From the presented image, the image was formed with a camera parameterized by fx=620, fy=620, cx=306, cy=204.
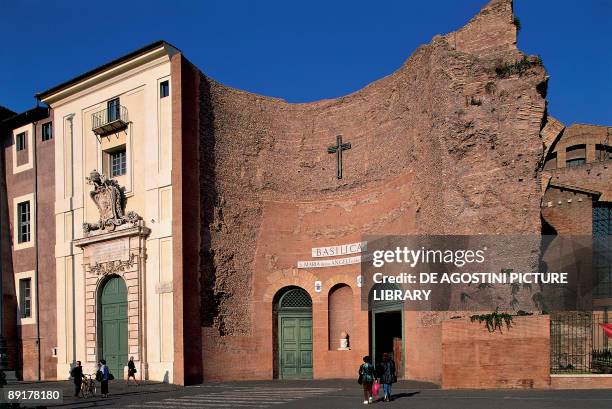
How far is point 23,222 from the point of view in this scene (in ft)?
98.2

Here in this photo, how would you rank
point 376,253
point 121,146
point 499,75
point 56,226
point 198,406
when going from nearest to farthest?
point 198,406 < point 499,75 < point 376,253 < point 121,146 < point 56,226

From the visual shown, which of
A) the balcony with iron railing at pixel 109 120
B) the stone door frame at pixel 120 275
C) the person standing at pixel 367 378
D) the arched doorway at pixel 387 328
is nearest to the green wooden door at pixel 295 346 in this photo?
the arched doorway at pixel 387 328

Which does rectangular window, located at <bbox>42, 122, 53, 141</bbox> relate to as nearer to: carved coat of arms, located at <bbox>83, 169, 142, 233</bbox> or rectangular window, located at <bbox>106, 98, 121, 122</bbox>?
rectangular window, located at <bbox>106, 98, 121, 122</bbox>

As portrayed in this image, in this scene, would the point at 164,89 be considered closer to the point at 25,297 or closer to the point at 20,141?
the point at 20,141

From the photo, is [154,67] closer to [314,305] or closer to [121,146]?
[121,146]

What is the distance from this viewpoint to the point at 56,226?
92.0 feet

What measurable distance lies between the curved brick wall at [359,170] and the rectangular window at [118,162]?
3918mm

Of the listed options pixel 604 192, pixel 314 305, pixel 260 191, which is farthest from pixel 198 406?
pixel 604 192

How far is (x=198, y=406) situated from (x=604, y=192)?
87.9ft

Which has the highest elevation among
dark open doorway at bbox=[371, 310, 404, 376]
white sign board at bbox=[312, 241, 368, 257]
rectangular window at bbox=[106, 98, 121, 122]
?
rectangular window at bbox=[106, 98, 121, 122]

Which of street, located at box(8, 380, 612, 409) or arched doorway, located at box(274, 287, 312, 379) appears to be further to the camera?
arched doorway, located at box(274, 287, 312, 379)

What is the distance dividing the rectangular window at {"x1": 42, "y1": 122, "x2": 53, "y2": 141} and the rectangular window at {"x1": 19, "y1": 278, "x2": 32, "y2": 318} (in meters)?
6.73

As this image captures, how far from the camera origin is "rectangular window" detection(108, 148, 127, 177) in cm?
2653

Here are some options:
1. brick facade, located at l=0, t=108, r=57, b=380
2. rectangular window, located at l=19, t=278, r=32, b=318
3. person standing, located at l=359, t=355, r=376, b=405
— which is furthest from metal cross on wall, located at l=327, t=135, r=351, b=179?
rectangular window, located at l=19, t=278, r=32, b=318
